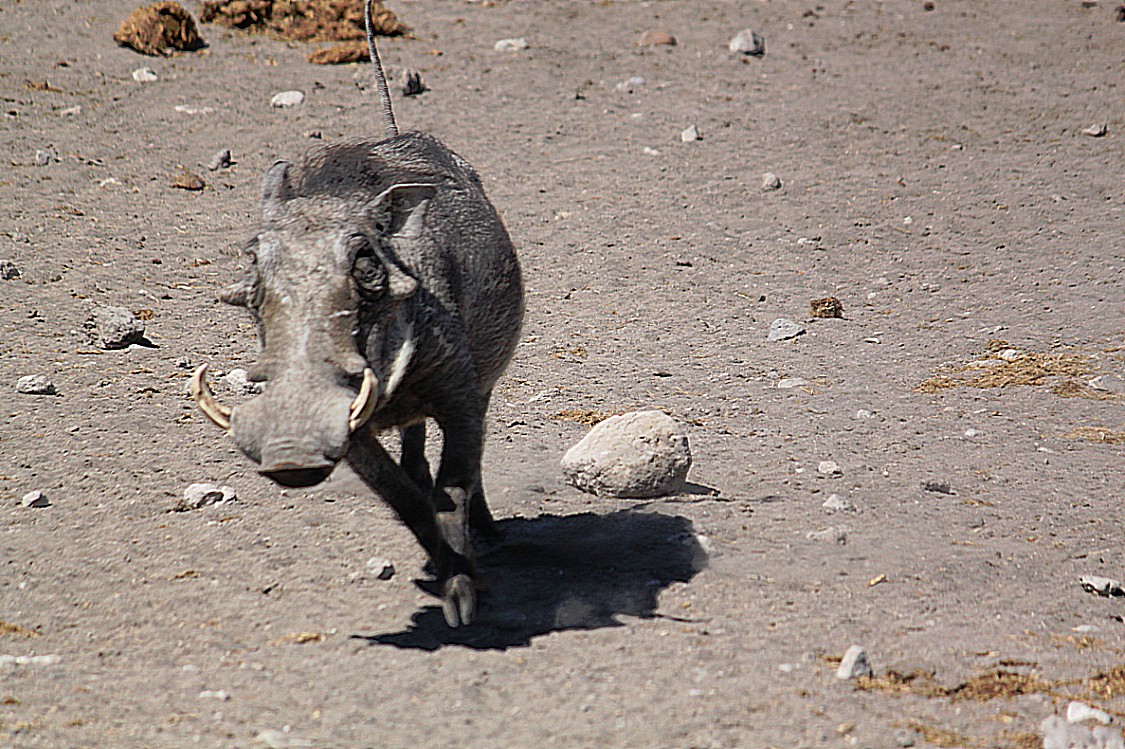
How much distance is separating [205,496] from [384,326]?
61.5 inches

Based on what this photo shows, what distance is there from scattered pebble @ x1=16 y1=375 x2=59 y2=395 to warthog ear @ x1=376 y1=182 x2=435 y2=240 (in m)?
2.53

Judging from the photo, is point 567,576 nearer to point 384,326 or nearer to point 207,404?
point 384,326

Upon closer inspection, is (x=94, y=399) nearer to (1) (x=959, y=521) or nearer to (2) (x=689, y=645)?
(2) (x=689, y=645)

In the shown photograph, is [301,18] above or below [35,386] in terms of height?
above

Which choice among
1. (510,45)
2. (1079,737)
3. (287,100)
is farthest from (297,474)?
(510,45)

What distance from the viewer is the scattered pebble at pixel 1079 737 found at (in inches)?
106

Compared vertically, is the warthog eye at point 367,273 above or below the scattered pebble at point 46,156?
above

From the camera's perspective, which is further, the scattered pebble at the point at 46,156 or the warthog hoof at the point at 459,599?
the scattered pebble at the point at 46,156

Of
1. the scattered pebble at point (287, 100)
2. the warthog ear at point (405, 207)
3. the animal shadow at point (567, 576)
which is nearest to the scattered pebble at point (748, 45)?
the scattered pebble at point (287, 100)

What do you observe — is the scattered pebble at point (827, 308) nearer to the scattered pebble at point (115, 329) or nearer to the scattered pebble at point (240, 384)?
the scattered pebble at point (240, 384)

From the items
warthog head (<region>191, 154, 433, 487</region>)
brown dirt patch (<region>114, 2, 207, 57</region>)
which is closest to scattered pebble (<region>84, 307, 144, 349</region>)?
warthog head (<region>191, 154, 433, 487</region>)

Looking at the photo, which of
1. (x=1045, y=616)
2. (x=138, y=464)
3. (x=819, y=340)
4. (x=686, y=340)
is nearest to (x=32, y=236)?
(x=138, y=464)

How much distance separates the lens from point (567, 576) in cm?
387

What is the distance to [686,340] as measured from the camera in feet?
20.9
